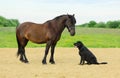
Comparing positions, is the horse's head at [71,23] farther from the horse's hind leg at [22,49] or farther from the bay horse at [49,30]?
the horse's hind leg at [22,49]

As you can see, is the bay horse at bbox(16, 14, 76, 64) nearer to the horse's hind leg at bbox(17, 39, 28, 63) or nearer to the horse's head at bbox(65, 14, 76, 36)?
the horse's head at bbox(65, 14, 76, 36)

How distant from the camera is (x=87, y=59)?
1661 centimetres

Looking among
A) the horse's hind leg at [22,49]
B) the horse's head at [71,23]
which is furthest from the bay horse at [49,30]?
the horse's hind leg at [22,49]

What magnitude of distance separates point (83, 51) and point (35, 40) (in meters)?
2.10

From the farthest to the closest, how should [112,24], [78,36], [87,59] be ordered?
1. [112,24]
2. [78,36]
3. [87,59]

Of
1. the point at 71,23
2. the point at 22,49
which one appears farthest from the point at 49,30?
the point at 22,49

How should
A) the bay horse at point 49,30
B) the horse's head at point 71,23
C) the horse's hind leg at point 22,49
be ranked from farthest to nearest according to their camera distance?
the horse's hind leg at point 22,49, the bay horse at point 49,30, the horse's head at point 71,23

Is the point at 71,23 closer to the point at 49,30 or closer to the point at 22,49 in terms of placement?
the point at 49,30

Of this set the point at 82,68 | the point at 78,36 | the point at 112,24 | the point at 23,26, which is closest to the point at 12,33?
the point at 78,36

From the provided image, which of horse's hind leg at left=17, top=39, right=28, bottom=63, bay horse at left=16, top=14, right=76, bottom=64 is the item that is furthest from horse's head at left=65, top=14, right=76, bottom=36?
horse's hind leg at left=17, top=39, right=28, bottom=63

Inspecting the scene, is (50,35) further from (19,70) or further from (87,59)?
(19,70)

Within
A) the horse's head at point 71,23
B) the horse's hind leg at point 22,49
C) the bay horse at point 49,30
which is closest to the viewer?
the horse's head at point 71,23

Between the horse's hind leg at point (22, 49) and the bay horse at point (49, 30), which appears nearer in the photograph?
the bay horse at point (49, 30)

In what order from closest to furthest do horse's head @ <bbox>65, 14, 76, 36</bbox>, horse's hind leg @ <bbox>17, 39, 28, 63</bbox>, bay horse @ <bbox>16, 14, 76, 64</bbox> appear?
horse's head @ <bbox>65, 14, 76, 36</bbox>
bay horse @ <bbox>16, 14, 76, 64</bbox>
horse's hind leg @ <bbox>17, 39, 28, 63</bbox>
